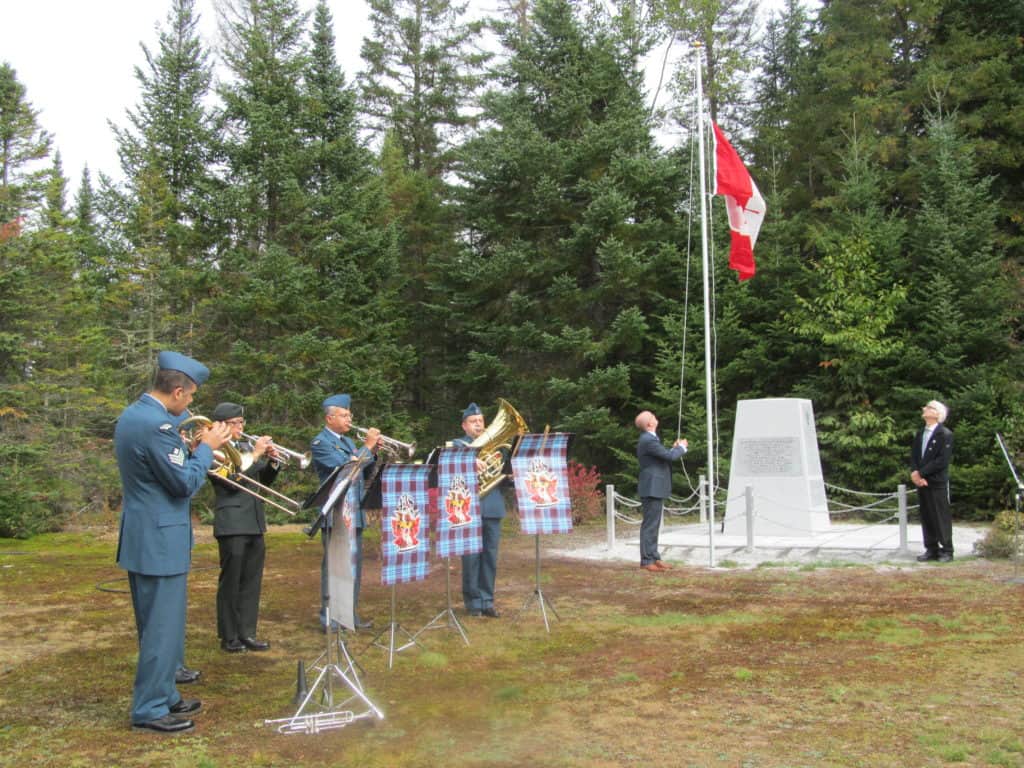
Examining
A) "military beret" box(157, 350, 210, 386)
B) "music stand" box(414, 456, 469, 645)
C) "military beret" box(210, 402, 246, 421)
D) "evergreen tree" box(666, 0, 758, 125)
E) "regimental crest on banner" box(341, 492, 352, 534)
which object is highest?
"evergreen tree" box(666, 0, 758, 125)

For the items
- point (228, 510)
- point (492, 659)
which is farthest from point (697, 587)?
point (228, 510)

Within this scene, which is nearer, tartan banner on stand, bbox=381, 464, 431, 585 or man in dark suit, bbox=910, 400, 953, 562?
tartan banner on stand, bbox=381, 464, 431, 585

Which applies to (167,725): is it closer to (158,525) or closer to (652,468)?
(158,525)

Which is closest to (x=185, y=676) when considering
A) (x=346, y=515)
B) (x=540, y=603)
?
(x=346, y=515)

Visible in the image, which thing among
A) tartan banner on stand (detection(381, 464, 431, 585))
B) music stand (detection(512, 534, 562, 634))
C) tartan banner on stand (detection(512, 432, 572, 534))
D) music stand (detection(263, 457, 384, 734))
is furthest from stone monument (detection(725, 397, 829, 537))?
music stand (detection(263, 457, 384, 734))

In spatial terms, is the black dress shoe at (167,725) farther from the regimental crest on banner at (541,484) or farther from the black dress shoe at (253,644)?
the regimental crest on banner at (541,484)

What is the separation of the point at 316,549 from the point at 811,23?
22363mm

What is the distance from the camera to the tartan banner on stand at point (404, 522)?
5906 mm

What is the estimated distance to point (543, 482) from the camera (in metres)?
7.50

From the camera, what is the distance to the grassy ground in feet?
14.3

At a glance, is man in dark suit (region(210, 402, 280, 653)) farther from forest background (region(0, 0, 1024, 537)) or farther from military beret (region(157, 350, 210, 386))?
forest background (region(0, 0, 1024, 537))

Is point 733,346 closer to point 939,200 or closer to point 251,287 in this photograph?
point 939,200

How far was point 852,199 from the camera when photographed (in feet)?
61.5

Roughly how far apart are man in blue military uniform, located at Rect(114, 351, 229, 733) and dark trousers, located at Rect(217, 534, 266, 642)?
1697 mm
